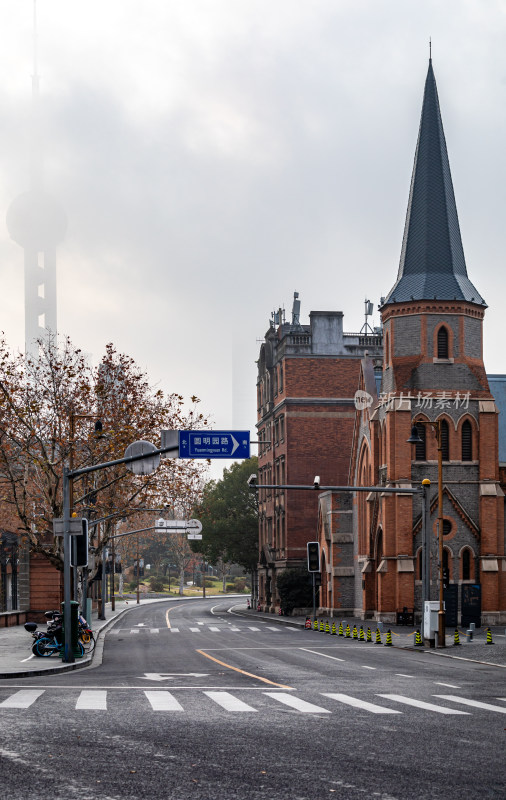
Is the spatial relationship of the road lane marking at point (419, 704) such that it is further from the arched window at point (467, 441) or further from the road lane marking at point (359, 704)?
the arched window at point (467, 441)

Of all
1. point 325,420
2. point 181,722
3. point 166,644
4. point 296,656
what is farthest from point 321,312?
point 181,722

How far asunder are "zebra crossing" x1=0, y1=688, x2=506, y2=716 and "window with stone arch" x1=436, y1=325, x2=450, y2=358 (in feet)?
127

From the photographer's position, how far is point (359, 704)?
1734cm

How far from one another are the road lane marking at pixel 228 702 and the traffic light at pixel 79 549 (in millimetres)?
11029

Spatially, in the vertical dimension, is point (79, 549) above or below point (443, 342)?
below

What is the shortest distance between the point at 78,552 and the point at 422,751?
63.6 feet

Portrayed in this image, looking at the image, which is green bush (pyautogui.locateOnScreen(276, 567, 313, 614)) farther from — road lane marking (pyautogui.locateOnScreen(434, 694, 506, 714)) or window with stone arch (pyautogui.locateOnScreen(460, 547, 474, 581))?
road lane marking (pyautogui.locateOnScreen(434, 694, 506, 714))

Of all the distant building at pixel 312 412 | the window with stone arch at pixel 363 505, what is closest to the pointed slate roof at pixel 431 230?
the window with stone arch at pixel 363 505

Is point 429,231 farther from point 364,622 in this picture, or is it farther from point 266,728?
point 266,728

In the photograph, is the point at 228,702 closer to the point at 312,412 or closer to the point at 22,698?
the point at 22,698

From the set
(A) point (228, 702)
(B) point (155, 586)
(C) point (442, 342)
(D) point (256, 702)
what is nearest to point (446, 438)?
(C) point (442, 342)

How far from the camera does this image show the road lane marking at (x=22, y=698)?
16.2 m

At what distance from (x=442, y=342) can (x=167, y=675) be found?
3611 centimetres

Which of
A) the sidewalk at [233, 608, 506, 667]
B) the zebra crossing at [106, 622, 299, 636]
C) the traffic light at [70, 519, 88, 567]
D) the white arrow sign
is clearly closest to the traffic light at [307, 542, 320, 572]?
the zebra crossing at [106, 622, 299, 636]
